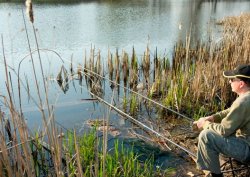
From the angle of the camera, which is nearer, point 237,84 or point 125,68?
point 237,84

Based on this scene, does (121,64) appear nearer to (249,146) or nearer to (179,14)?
(249,146)

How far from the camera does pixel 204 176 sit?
3.56 metres

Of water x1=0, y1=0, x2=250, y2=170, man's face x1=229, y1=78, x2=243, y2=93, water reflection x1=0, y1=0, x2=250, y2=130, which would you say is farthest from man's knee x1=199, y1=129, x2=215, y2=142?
water reflection x1=0, y1=0, x2=250, y2=130

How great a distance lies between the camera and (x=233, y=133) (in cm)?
304

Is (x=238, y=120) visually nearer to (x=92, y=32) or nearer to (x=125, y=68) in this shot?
(x=125, y=68)

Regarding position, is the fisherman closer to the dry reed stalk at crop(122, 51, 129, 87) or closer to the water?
the water

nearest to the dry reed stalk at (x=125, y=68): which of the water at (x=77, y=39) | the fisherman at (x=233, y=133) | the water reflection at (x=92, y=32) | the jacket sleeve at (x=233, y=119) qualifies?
the water at (x=77, y=39)

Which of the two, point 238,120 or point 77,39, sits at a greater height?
point 238,120

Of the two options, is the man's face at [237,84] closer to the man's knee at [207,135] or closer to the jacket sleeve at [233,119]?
the jacket sleeve at [233,119]

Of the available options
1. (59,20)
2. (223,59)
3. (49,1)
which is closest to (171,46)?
(223,59)

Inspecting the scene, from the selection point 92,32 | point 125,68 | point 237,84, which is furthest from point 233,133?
point 92,32

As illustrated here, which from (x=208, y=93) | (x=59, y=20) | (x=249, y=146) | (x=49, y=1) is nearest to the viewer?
(x=249, y=146)

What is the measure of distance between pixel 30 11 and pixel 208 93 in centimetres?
453

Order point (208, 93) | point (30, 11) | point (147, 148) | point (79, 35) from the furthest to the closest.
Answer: point (79, 35)
point (208, 93)
point (147, 148)
point (30, 11)
